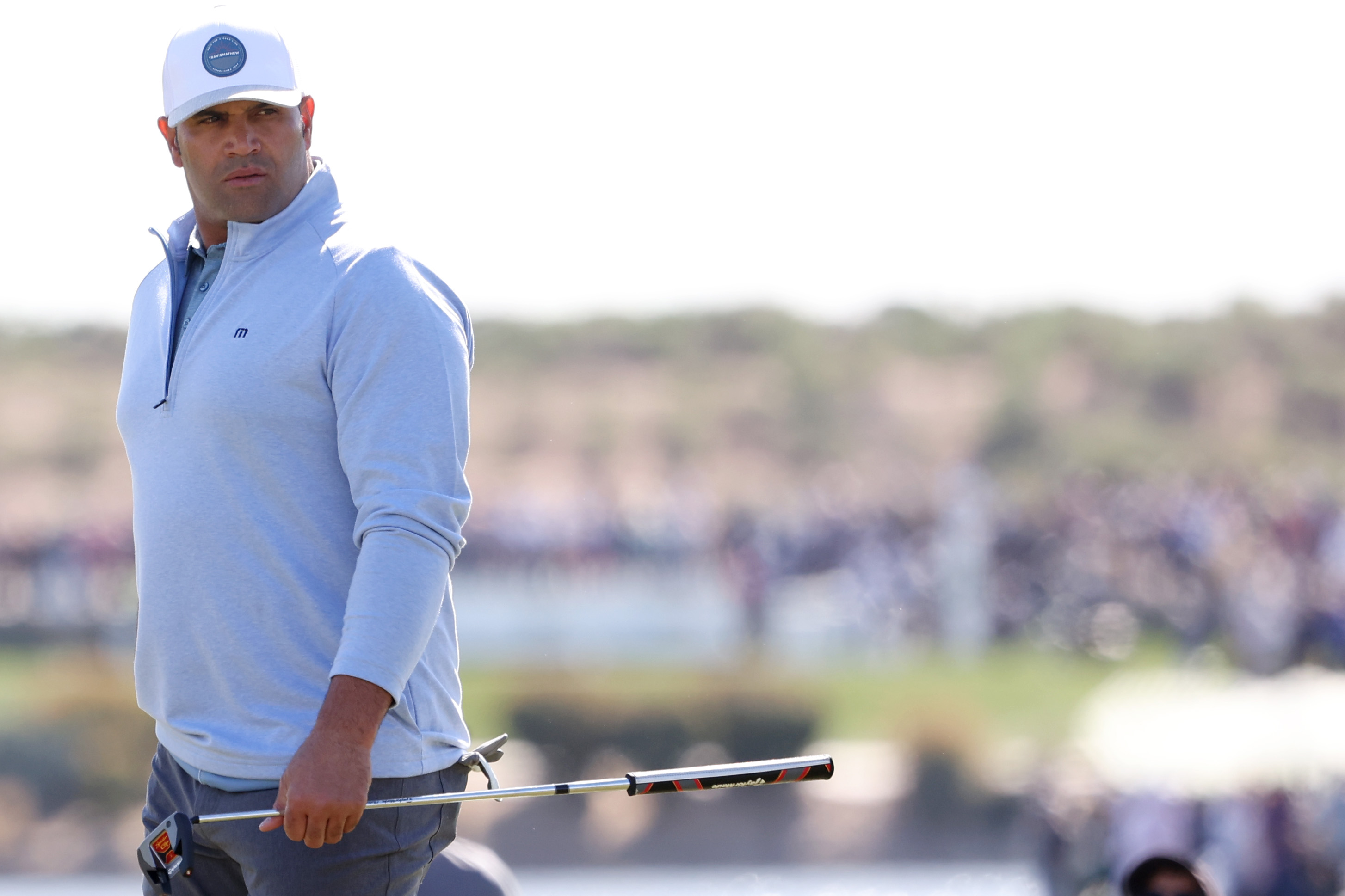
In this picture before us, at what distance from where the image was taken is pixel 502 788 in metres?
1.95

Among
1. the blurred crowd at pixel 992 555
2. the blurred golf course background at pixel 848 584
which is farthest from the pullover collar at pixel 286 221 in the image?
the blurred crowd at pixel 992 555

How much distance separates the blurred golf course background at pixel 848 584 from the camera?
13672 millimetres

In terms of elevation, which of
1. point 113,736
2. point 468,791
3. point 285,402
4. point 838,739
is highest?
point 285,402

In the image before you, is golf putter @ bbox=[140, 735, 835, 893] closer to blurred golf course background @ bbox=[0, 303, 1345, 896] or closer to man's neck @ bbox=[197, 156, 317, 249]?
man's neck @ bbox=[197, 156, 317, 249]

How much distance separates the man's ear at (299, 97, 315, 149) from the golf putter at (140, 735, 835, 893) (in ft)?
2.70

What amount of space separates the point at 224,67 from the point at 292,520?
566 millimetres

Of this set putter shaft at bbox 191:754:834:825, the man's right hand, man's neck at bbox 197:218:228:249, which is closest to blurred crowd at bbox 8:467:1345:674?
putter shaft at bbox 191:754:834:825

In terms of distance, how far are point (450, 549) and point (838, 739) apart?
15520mm

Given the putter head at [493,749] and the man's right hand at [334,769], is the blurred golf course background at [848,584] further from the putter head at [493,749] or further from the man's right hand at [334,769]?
the man's right hand at [334,769]

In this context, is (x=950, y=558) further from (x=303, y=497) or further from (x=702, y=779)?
(x=303, y=497)

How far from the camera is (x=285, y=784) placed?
1.74 metres

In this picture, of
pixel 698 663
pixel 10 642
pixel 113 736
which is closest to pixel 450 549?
pixel 113 736

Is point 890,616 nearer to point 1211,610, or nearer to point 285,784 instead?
point 1211,610

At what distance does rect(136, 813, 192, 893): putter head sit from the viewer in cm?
187
